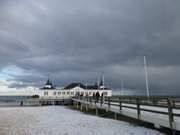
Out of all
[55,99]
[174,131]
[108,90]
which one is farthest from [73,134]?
[108,90]

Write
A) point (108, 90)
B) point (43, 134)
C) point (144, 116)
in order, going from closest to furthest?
1. point (43, 134)
2. point (144, 116)
3. point (108, 90)

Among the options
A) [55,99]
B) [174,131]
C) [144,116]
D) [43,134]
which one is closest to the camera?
[174,131]

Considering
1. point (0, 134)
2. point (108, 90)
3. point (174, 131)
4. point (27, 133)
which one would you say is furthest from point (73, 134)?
point (108, 90)

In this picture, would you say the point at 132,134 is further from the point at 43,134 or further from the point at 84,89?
the point at 84,89

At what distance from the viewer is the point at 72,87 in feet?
261

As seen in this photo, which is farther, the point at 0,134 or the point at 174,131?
the point at 0,134

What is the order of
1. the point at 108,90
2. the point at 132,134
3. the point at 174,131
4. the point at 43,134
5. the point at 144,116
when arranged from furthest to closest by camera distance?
the point at 108,90 < the point at 144,116 < the point at 43,134 < the point at 132,134 < the point at 174,131

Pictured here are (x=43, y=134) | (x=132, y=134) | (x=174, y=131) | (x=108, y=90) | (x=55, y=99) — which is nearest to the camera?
(x=174, y=131)

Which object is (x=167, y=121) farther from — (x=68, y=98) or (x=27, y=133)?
(x=68, y=98)

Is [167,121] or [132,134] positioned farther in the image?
[132,134]

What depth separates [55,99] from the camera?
6694 cm

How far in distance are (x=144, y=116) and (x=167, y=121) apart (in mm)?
2287

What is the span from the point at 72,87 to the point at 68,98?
1127 centimetres

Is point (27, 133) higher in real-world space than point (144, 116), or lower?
lower
